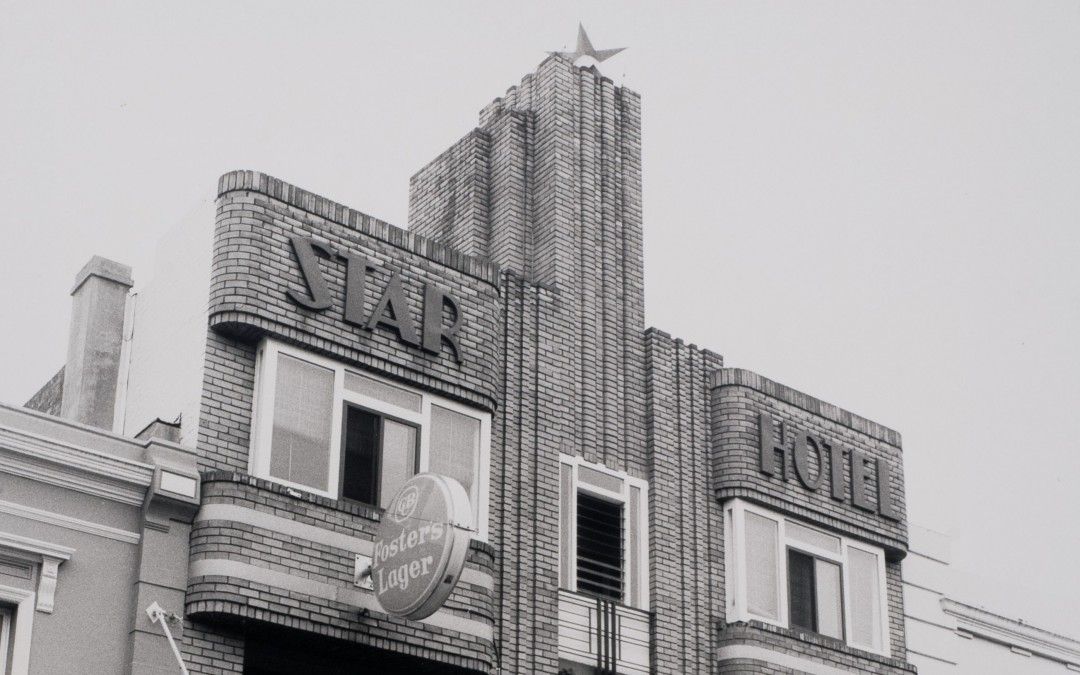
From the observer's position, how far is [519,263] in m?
24.5

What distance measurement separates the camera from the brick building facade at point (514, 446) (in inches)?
754

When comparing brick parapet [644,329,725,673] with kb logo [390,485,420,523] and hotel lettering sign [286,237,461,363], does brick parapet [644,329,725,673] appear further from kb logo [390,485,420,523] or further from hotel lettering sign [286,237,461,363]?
kb logo [390,485,420,523]

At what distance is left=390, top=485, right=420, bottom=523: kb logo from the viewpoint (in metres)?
18.6

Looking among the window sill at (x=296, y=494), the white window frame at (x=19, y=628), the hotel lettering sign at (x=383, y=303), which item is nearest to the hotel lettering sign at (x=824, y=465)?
the hotel lettering sign at (x=383, y=303)

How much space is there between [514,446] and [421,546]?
4.45 metres

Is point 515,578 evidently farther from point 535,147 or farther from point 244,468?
point 535,147

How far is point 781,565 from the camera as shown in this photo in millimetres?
24609

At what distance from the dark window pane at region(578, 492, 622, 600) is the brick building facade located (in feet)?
0.12

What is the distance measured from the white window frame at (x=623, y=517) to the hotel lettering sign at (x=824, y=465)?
220 cm

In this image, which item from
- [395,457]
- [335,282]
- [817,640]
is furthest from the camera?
[817,640]

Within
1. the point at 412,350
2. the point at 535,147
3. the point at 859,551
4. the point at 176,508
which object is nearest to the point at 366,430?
the point at 412,350

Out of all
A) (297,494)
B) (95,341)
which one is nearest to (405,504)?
(297,494)

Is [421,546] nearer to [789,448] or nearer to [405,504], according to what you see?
[405,504]

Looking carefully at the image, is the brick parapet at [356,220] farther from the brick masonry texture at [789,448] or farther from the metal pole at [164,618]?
the metal pole at [164,618]
